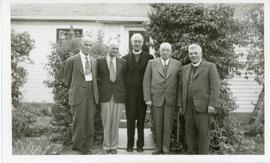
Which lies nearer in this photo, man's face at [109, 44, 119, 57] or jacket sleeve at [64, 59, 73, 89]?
man's face at [109, 44, 119, 57]

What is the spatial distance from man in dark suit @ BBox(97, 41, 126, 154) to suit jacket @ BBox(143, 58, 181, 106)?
1.02 ft

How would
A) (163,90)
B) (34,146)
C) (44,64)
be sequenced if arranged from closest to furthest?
(163,90), (34,146), (44,64)

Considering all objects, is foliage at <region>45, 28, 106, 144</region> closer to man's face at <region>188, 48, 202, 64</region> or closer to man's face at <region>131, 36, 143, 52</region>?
man's face at <region>131, 36, 143, 52</region>

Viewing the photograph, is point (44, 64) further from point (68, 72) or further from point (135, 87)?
point (135, 87)

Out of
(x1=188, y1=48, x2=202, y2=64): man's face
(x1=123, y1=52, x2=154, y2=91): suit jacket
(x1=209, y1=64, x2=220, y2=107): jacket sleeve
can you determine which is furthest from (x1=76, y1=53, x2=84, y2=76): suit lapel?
(x1=209, y1=64, x2=220, y2=107): jacket sleeve

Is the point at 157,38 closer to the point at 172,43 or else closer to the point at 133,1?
the point at 172,43

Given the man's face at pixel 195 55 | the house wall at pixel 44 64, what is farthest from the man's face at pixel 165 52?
the house wall at pixel 44 64

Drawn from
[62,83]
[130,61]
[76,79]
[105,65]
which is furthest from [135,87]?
[62,83]

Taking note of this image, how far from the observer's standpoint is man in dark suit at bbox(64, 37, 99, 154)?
5020 millimetres

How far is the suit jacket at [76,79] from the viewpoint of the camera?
5016 millimetres

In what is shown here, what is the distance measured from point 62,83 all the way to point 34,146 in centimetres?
89

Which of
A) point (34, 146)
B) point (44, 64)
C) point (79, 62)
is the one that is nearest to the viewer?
point (79, 62)

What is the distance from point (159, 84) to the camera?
496cm

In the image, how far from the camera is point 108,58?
507 centimetres
